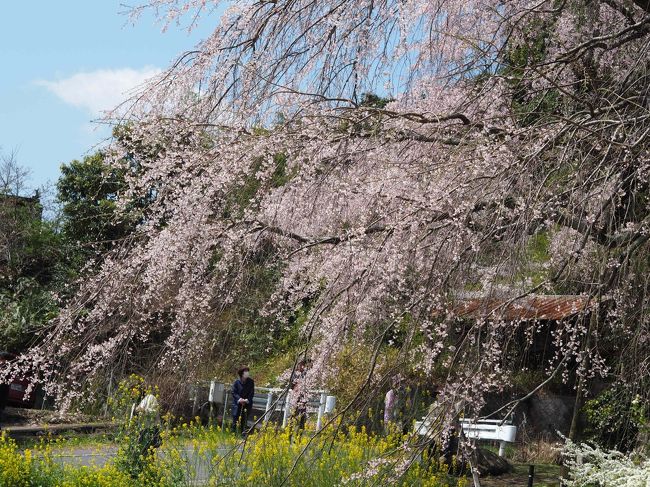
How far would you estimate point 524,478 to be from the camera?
9070 mm

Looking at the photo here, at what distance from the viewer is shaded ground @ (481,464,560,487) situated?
28.0 feet

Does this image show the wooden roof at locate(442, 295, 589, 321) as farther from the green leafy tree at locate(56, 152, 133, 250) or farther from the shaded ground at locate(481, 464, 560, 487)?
the green leafy tree at locate(56, 152, 133, 250)

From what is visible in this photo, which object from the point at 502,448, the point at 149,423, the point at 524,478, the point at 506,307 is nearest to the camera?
the point at 506,307

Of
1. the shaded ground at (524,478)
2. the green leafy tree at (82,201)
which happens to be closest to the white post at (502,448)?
the shaded ground at (524,478)

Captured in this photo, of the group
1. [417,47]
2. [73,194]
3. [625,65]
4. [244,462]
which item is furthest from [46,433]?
[73,194]

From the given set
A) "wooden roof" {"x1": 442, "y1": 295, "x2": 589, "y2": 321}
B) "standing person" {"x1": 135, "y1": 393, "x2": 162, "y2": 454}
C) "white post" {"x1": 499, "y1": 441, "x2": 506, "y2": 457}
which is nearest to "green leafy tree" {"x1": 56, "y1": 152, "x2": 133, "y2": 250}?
"white post" {"x1": 499, "y1": 441, "x2": 506, "y2": 457}

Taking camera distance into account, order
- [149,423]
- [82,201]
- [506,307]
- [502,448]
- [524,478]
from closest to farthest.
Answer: [506,307]
[149,423]
[524,478]
[502,448]
[82,201]

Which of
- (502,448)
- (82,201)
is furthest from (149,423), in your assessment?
(82,201)

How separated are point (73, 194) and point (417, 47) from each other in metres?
11.3

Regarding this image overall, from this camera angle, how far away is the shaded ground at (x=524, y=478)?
28.0 feet

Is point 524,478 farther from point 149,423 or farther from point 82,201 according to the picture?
point 82,201

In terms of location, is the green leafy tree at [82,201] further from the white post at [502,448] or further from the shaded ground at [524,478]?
the shaded ground at [524,478]

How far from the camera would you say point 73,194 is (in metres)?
16.3

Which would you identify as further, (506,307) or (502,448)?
(502,448)
